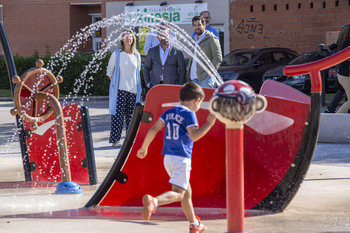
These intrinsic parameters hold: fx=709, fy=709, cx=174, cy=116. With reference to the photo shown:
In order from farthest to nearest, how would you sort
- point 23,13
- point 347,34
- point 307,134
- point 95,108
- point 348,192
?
point 23,13
point 95,108
point 347,34
point 348,192
point 307,134

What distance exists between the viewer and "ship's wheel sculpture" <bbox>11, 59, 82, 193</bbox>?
22.0ft

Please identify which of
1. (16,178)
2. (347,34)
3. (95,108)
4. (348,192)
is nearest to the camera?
(348,192)

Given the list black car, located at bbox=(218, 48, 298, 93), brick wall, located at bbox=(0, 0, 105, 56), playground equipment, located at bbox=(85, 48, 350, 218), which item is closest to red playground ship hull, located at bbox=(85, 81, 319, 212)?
playground equipment, located at bbox=(85, 48, 350, 218)

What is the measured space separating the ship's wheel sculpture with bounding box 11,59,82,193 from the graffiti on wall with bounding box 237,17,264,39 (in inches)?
903

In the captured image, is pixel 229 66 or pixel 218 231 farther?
pixel 229 66

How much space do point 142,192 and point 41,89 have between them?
1787 millimetres

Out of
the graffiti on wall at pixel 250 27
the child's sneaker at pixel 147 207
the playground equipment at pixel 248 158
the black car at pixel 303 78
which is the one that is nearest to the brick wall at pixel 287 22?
the graffiti on wall at pixel 250 27

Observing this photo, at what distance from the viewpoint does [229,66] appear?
22.1m

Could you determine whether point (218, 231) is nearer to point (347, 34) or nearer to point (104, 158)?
point (104, 158)

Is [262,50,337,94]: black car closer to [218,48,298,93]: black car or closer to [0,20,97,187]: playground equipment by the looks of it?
[218,48,298,93]: black car

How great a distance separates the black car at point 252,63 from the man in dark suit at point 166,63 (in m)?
10.7

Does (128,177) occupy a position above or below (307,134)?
below

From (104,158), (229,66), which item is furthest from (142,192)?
(229,66)

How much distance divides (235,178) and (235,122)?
12.0 inches
